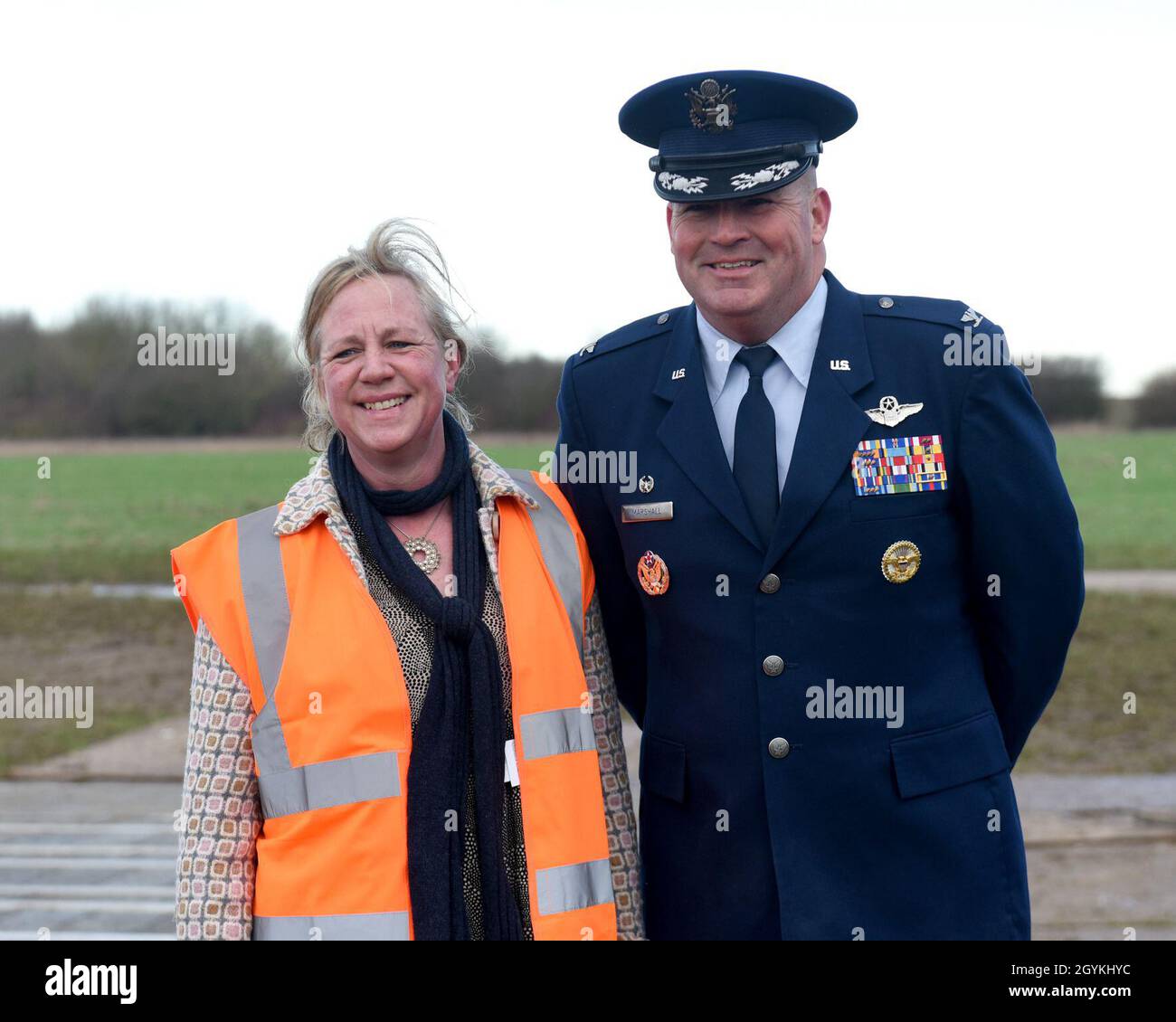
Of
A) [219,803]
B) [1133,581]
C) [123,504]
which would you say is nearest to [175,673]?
[219,803]

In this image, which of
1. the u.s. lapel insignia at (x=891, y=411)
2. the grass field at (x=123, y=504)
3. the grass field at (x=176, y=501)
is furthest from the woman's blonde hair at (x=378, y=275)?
the grass field at (x=176, y=501)

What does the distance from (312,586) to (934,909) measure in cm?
147

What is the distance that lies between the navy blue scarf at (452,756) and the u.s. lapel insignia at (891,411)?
920 millimetres

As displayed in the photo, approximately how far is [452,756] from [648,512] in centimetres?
75

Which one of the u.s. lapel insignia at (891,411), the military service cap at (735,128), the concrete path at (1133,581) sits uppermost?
the concrete path at (1133,581)

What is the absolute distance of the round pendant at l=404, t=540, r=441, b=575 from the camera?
2809mm

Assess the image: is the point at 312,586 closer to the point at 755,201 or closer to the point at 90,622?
the point at 755,201

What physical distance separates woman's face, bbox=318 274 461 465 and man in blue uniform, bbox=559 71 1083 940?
1.85 feet

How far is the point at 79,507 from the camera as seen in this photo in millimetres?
34469

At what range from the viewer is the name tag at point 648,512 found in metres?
3.06

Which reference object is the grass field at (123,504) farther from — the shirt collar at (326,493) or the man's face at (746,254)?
the man's face at (746,254)

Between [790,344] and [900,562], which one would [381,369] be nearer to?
[790,344]

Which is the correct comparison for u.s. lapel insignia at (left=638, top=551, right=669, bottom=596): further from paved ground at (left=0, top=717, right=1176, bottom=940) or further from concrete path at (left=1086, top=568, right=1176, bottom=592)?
concrete path at (left=1086, top=568, right=1176, bottom=592)

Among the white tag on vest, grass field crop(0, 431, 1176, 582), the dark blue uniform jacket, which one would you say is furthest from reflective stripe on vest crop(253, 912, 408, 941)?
grass field crop(0, 431, 1176, 582)
